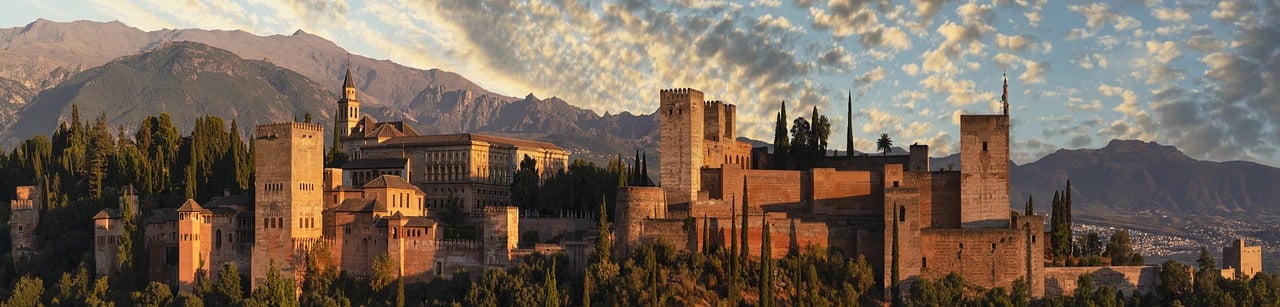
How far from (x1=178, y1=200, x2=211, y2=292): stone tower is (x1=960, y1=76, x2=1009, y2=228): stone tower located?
38.3 metres

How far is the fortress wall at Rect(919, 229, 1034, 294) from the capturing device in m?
65.5

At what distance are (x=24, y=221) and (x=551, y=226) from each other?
34371 millimetres

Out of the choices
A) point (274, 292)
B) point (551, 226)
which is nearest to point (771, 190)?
point (551, 226)

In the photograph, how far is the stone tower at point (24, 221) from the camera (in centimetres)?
8469

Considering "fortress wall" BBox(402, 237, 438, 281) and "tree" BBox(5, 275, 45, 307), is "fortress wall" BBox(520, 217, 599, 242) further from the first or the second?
"tree" BBox(5, 275, 45, 307)

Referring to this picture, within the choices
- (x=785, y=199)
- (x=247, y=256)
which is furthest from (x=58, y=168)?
(x=785, y=199)

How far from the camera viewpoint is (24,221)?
85.4 meters

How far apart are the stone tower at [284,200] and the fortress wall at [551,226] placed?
1076cm

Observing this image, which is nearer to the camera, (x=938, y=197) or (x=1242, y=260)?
(x=938, y=197)

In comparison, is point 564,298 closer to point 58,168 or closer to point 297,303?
point 297,303

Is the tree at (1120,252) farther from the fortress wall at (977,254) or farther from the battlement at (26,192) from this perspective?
the battlement at (26,192)

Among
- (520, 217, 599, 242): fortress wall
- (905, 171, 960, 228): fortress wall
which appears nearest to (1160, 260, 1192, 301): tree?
(905, 171, 960, 228): fortress wall

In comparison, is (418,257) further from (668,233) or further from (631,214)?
(668,233)

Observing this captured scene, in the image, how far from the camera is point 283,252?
70688mm
